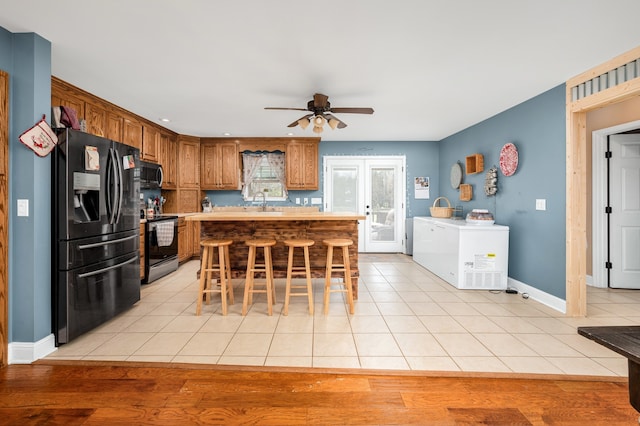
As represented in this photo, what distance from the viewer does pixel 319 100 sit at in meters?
3.20

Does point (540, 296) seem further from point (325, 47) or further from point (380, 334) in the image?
point (325, 47)

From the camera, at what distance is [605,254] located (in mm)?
4031

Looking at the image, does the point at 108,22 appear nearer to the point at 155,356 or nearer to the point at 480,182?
the point at 155,356

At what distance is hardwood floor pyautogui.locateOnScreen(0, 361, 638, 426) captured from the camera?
1.63m

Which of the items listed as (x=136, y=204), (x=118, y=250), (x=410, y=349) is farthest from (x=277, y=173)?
(x=410, y=349)

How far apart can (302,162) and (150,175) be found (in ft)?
8.68

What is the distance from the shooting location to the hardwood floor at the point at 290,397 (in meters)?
1.63

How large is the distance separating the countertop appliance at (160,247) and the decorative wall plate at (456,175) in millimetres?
4797

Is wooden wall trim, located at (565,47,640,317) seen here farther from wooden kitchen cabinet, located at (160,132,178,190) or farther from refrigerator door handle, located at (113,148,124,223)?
wooden kitchen cabinet, located at (160,132,178,190)

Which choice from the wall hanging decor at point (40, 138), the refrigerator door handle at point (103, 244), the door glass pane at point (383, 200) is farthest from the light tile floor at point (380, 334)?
the door glass pane at point (383, 200)

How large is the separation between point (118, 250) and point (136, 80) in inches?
68.6

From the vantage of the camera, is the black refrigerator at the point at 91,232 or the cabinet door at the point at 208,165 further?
the cabinet door at the point at 208,165

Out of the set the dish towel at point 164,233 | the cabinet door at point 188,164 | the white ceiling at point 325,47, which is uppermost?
the white ceiling at point 325,47

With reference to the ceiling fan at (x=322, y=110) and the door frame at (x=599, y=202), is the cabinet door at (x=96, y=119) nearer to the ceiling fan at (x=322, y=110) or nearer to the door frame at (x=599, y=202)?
the ceiling fan at (x=322, y=110)
